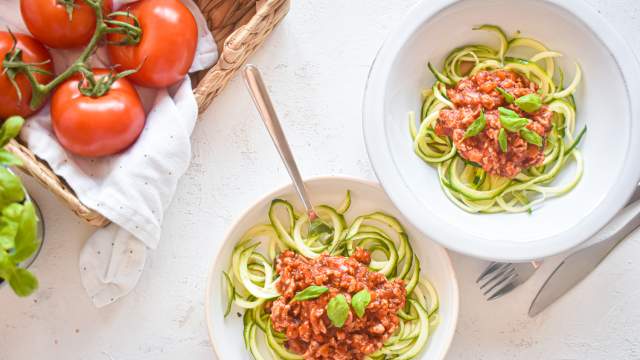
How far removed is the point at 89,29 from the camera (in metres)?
2.15

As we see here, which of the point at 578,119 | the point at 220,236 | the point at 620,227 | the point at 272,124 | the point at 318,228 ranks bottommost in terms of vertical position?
the point at 220,236

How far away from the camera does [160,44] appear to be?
2088 mm

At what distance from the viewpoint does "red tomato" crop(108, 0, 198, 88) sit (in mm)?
2092

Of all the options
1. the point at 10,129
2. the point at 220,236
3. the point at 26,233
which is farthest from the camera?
the point at 220,236

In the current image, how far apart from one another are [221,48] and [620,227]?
1.36m

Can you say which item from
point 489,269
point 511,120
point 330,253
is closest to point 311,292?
point 330,253

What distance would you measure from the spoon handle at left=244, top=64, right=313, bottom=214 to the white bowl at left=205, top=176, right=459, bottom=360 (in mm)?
40


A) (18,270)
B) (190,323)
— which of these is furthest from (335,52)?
(18,270)

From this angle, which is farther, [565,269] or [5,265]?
[565,269]

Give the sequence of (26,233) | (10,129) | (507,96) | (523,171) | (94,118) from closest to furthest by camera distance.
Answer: (26,233) < (10,129) < (94,118) < (507,96) < (523,171)

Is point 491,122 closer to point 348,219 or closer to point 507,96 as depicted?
point 507,96

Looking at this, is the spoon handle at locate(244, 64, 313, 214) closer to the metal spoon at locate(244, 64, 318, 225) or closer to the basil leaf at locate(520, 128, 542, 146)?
the metal spoon at locate(244, 64, 318, 225)

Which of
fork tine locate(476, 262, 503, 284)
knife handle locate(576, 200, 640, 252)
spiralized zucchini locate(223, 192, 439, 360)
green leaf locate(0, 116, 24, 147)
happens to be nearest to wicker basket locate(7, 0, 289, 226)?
green leaf locate(0, 116, 24, 147)

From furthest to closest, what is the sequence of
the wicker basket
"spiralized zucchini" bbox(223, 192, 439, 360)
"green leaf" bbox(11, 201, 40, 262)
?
"spiralized zucchini" bbox(223, 192, 439, 360)
the wicker basket
"green leaf" bbox(11, 201, 40, 262)
